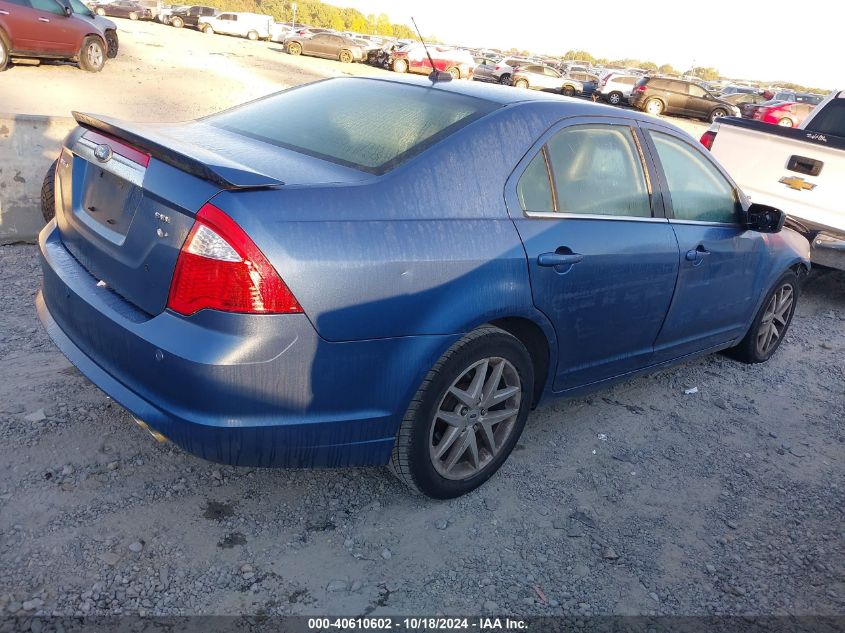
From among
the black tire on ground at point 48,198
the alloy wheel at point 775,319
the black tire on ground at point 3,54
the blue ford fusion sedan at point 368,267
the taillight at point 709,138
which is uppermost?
the taillight at point 709,138

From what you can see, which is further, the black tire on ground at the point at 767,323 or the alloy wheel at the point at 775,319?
the alloy wheel at the point at 775,319

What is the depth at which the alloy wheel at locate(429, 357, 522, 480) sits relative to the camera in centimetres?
291

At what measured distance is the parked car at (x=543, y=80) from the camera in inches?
1355

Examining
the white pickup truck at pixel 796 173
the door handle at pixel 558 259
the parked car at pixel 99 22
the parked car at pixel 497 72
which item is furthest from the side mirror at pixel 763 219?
the parked car at pixel 497 72

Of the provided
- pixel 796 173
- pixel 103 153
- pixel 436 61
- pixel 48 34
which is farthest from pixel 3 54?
pixel 436 61

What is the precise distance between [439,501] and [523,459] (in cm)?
63

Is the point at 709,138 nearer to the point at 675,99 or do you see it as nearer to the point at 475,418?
the point at 475,418

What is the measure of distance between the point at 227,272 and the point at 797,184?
6107 mm

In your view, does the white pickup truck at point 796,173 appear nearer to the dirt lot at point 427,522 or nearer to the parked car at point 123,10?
the dirt lot at point 427,522

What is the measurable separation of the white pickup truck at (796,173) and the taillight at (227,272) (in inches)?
214

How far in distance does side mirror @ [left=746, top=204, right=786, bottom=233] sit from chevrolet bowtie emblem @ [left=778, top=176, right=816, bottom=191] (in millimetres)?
2728

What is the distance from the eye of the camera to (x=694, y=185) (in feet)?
13.1

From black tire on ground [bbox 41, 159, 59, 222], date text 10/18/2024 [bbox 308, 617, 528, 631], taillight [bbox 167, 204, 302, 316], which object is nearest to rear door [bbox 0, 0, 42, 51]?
black tire on ground [bbox 41, 159, 59, 222]

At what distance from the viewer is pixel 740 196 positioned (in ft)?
14.1
